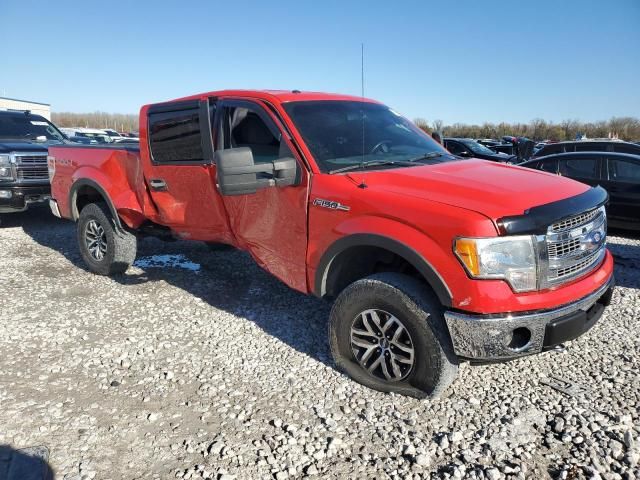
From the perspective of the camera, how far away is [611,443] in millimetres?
2717

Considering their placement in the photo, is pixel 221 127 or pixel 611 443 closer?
pixel 611 443

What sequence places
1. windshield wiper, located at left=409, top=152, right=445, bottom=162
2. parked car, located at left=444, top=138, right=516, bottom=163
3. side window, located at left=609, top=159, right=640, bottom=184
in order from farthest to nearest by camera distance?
parked car, located at left=444, top=138, right=516, bottom=163 → side window, located at left=609, top=159, right=640, bottom=184 → windshield wiper, located at left=409, top=152, right=445, bottom=162

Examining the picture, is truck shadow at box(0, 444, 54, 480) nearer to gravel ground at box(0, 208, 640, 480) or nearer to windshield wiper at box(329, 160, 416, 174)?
gravel ground at box(0, 208, 640, 480)

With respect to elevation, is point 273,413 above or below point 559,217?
below

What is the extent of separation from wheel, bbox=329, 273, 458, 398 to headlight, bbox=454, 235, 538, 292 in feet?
1.28

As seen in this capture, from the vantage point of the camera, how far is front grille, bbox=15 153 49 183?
791 centimetres

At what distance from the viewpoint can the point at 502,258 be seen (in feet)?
8.92

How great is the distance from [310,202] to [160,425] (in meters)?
1.72

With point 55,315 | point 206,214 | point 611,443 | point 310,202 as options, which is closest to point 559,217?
point 611,443

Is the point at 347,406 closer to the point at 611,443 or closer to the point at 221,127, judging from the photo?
the point at 611,443

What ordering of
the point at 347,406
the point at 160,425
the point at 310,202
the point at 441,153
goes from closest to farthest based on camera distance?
the point at 160,425 < the point at 347,406 < the point at 310,202 < the point at 441,153

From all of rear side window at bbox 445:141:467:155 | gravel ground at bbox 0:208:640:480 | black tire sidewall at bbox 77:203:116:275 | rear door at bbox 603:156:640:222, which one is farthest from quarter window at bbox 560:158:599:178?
rear side window at bbox 445:141:467:155

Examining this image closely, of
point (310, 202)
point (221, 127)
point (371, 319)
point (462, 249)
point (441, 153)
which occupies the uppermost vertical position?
point (221, 127)

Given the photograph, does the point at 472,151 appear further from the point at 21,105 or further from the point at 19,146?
the point at 21,105
